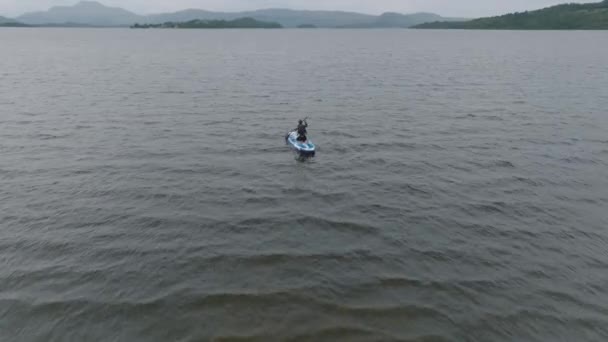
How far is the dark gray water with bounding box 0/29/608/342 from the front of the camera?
13.7 meters

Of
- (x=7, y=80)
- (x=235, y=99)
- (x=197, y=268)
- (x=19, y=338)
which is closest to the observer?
(x=19, y=338)

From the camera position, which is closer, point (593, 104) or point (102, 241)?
point (102, 241)

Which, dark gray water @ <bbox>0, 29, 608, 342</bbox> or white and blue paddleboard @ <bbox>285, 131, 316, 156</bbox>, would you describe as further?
white and blue paddleboard @ <bbox>285, 131, 316, 156</bbox>

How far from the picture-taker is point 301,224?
20.2 meters

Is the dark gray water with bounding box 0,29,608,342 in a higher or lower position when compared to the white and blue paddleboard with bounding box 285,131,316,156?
lower

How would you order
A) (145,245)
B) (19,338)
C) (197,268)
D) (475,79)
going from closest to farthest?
(19,338), (197,268), (145,245), (475,79)

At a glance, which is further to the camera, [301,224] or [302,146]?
[302,146]

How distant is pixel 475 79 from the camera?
65.9 metres

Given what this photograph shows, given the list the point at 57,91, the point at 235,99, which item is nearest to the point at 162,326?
the point at 235,99

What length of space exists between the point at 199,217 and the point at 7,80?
181 ft

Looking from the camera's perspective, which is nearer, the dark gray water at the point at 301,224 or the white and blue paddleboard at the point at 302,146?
Answer: the dark gray water at the point at 301,224

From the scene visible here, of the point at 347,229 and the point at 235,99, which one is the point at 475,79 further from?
the point at 347,229

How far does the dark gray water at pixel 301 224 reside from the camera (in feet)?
45.0

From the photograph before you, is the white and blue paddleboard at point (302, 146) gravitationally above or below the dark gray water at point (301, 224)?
above
